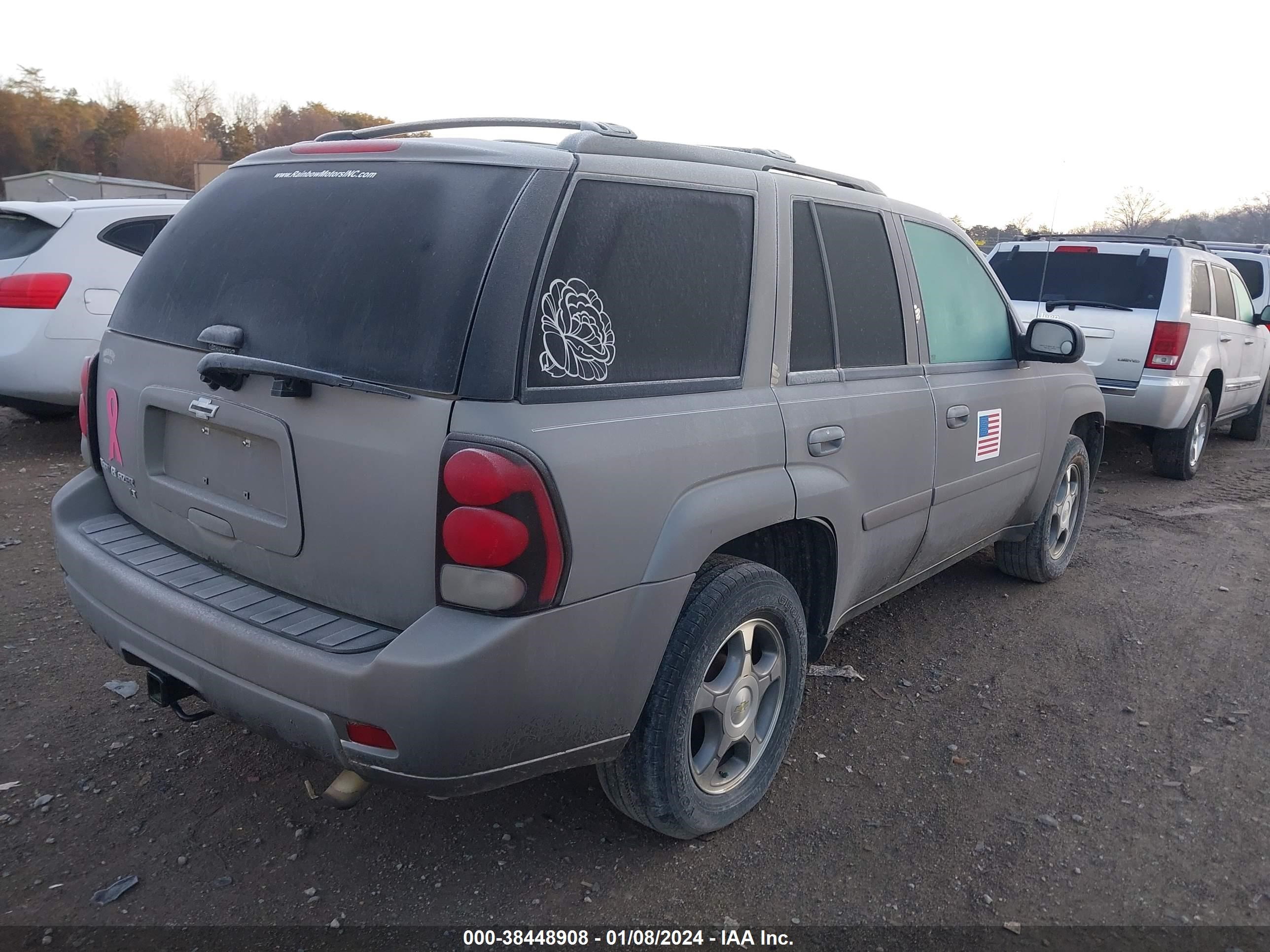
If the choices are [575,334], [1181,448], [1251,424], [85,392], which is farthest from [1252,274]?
[85,392]

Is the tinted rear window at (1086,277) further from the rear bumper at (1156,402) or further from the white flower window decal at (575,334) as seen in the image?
the white flower window decal at (575,334)

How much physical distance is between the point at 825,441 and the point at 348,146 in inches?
63.9

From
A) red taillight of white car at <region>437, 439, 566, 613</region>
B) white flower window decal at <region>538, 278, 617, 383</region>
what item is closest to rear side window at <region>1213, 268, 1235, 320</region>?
white flower window decal at <region>538, 278, 617, 383</region>

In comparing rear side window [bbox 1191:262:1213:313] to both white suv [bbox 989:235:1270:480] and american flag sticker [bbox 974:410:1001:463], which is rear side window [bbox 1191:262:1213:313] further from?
american flag sticker [bbox 974:410:1001:463]

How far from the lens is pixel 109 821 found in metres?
2.83

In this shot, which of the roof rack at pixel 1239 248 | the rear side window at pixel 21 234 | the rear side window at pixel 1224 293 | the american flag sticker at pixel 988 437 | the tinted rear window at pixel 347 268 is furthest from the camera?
the roof rack at pixel 1239 248

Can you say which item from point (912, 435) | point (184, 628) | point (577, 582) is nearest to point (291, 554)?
point (184, 628)

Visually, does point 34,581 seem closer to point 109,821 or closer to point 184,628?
point 109,821

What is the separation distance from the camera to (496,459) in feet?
6.93

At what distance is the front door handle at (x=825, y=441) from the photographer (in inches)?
117

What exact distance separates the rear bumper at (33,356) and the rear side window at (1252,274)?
12093 mm

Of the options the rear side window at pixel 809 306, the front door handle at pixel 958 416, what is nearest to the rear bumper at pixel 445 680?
the rear side window at pixel 809 306

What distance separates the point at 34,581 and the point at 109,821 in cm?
223

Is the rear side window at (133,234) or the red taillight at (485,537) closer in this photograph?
the red taillight at (485,537)
